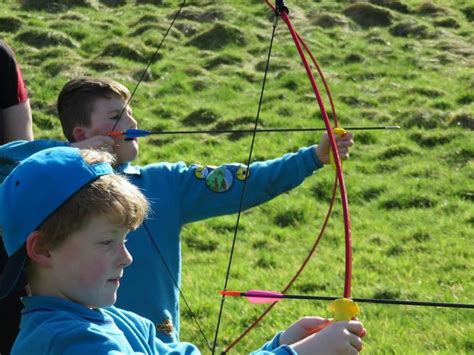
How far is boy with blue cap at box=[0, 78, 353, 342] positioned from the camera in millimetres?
3154

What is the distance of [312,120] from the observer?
8.35 m

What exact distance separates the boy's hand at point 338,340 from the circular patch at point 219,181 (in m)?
1.31

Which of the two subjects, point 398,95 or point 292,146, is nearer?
point 292,146

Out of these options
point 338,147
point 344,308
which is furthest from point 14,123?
point 344,308

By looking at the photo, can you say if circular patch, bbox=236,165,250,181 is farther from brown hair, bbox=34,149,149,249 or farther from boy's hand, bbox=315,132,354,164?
brown hair, bbox=34,149,149,249

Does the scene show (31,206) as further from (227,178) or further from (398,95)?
(398,95)

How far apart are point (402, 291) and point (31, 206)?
11.5ft

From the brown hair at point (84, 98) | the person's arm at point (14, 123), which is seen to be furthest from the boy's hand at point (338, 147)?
the person's arm at point (14, 123)

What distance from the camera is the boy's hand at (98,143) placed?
2994mm

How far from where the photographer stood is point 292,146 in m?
7.71

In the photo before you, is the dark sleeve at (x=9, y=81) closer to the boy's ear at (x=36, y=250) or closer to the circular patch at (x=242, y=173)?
the circular patch at (x=242, y=173)

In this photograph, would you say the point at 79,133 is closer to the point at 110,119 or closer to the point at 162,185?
the point at 110,119

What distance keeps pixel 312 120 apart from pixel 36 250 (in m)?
6.45

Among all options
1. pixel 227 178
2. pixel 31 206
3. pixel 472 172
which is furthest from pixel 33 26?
pixel 31 206
